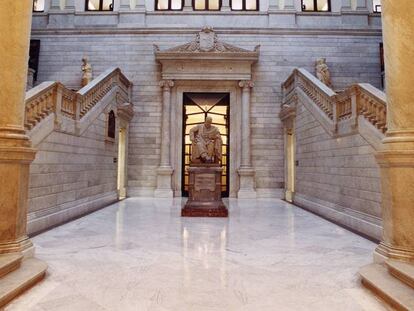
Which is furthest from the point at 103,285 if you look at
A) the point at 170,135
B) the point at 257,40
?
the point at 257,40

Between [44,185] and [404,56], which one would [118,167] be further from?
[404,56]

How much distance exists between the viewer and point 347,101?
7.85 meters


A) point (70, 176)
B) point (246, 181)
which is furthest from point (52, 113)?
point (246, 181)

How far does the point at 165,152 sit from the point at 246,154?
375 cm

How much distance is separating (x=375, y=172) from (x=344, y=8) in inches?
482

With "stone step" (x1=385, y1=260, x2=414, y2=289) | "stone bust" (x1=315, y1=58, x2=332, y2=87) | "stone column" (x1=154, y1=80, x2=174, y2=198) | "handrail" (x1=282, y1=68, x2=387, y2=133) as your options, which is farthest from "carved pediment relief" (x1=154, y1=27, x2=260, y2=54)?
"stone step" (x1=385, y1=260, x2=414, y2=289)

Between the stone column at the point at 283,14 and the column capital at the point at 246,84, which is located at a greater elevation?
the stone column at the point at 283,14

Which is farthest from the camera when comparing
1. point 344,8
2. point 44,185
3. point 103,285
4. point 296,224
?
point 344,8

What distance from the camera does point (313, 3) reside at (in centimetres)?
1562

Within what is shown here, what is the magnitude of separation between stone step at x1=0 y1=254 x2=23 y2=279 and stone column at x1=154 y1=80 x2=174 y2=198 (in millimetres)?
9918

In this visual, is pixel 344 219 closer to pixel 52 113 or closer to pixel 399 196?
pixel 399 196

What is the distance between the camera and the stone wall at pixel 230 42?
561 inches

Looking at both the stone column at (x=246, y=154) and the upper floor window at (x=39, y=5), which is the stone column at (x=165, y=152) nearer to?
the stone column at (x=246, y=154)

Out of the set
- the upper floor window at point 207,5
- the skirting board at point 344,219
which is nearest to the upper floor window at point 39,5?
the upper floor window at point 207,5
